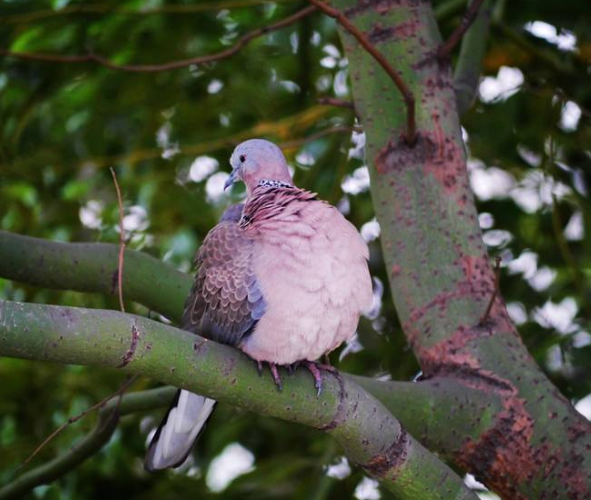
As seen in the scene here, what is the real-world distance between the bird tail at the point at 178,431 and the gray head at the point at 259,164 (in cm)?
57

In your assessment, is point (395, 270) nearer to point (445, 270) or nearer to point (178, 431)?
point (445, 270)

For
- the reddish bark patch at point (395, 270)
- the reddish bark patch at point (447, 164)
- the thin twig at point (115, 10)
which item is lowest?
the reddish bark patch at point (395, 270)

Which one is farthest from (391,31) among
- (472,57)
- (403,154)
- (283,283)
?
(283,283)

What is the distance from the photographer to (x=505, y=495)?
2326 millimetres

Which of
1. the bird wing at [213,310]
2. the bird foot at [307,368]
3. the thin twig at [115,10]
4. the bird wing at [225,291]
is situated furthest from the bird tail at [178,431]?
the thin twig at [115,10]

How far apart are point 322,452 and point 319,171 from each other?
0.92 metres

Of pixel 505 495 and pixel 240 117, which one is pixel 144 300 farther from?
pixel 240 117

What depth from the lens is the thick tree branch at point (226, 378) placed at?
5.37ft

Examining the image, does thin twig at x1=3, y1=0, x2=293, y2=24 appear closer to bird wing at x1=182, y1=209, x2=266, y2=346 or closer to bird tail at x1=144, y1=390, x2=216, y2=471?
bird wing at x1=182, y1=209, x2=266, y2=346

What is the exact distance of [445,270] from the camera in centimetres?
252

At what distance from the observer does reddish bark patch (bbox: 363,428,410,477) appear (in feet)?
6.55

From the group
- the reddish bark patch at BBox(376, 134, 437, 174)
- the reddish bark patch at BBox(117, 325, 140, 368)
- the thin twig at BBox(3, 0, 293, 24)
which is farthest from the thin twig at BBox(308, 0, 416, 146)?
the thin twig at BBox(3, 0, 293, 24)

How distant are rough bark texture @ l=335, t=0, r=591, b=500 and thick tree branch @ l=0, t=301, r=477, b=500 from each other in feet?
0.97

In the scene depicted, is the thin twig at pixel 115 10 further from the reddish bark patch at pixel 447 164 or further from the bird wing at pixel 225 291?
the bird wing at pixel 225 291
